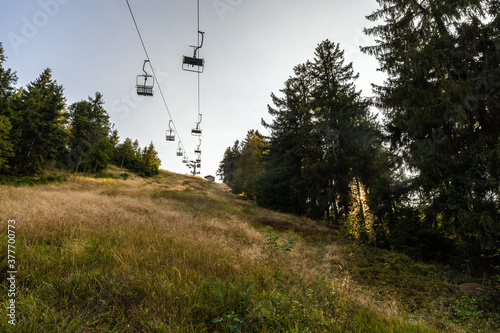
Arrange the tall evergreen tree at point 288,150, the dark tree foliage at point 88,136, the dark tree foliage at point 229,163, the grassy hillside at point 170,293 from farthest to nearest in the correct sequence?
1. the dark tree foliage at point 229,163
2. the dark tree foliage at point 88,136
3. the tall evergreen tree at point 288,150
4. the grassy hillside at point 170,293

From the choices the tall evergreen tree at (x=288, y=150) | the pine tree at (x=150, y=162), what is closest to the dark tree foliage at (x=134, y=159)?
the pine tree at (x=150, y=162)

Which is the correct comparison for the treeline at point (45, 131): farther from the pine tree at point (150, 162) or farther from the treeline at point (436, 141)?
the treeline at point (436, 141)

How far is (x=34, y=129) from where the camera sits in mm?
24047

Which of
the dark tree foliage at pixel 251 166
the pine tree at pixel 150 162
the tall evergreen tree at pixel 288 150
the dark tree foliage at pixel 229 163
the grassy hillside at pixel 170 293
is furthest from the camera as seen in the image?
the dark tree foliage at pixel 229 163

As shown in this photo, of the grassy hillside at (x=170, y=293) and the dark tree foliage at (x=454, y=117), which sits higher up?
the dark tree foliage at (x=454, y=117)

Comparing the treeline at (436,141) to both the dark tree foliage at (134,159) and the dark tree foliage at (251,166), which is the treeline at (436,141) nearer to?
the dark tree foliage at (251,166)

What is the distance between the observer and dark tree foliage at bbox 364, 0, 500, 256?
6.59 m

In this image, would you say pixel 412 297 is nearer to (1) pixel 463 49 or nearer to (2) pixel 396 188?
(2) pixel 396 188

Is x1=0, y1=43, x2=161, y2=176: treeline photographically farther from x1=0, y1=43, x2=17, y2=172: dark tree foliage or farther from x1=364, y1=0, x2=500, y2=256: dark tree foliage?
x1=364, y1=0, x2=500, y2=256: dark tree foliage

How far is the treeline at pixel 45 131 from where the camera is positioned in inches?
892

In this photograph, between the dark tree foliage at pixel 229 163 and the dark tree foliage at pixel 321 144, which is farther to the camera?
the dark tree foliage at pixel 229 163

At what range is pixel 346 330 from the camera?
2.36 metres

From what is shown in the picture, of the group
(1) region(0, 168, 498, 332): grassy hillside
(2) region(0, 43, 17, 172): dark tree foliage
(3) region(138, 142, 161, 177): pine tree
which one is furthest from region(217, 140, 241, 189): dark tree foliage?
(1) region(0, 168, 498, 332): grassy hillside

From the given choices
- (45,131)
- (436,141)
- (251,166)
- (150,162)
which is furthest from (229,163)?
(436,141)
